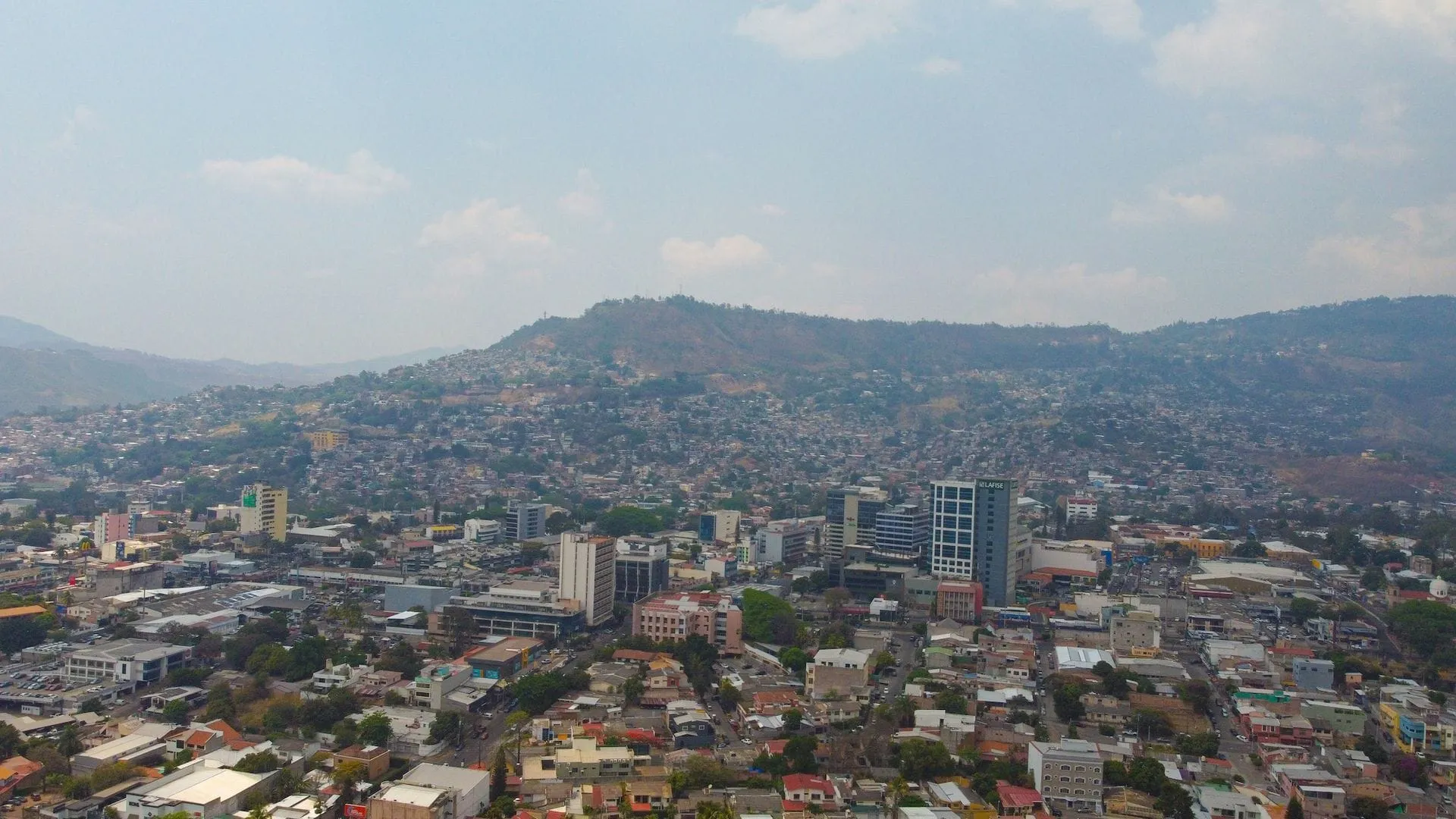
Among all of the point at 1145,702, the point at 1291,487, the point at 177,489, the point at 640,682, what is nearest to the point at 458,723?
the point at 640,682

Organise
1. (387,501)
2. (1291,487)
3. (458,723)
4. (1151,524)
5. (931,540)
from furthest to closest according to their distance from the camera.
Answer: (1291,487) → (387,501) → (1151,524) → (931,540) → (458,723)

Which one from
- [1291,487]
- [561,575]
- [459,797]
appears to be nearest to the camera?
[459,797]

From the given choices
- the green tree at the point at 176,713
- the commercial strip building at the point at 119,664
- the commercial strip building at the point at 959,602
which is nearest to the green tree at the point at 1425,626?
the commercial strip building at the point at 959,602

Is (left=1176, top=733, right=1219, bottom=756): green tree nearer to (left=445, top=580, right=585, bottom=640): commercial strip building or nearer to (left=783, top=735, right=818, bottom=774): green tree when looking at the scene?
(left=783, top=735, right=818, bottom=774): green tree

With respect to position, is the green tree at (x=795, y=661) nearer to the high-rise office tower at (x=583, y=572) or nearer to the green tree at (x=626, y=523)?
the high-rise office tower at (x=583, y=572)

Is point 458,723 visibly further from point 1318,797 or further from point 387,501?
point 387,501
